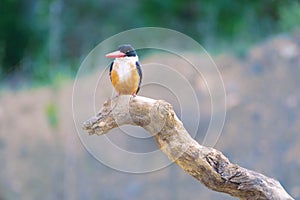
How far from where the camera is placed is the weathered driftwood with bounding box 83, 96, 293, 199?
3508 millimetres

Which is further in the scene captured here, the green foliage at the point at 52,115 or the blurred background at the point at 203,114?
the green foliage at the point at 52,115

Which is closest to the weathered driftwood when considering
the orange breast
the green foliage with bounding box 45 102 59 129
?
the orange breast

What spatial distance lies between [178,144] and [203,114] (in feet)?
18.0

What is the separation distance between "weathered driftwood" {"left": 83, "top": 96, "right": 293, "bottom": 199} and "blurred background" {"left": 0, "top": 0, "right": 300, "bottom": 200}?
4307 millimetres

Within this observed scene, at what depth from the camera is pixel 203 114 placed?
9.00m

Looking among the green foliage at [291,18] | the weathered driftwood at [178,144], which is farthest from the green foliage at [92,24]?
the weathered driftwood at [178,144]

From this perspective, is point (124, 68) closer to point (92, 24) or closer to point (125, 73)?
point (125, 73)

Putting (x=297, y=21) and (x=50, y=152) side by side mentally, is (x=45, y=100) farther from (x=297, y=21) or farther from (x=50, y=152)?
(x=297, y=21)

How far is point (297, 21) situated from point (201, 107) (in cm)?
213

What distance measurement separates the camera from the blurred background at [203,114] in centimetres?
855

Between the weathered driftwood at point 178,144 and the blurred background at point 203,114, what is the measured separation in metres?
4.31

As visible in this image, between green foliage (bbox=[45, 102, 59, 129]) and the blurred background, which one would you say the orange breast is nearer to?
the blurred background

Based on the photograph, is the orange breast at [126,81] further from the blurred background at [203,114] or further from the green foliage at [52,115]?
the green foliage at [52,115]

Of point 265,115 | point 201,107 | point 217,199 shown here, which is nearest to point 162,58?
point 201,107
